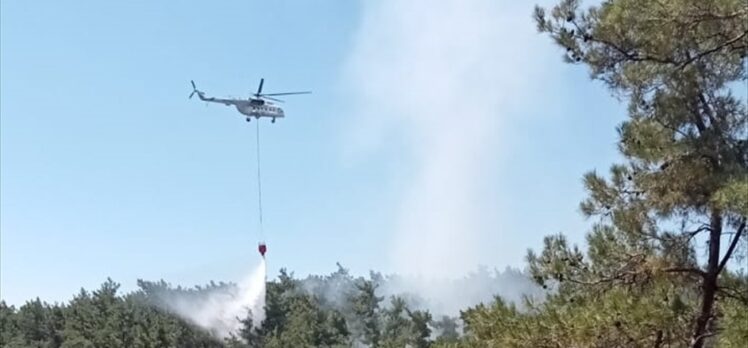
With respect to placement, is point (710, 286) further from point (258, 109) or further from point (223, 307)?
point (223, 307)

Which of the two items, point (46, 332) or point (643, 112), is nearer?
point (643, 112)

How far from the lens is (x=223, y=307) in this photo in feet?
129

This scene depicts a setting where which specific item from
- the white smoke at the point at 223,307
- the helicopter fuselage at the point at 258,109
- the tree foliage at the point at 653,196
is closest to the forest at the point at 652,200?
the tree foliage at the point at 653,196

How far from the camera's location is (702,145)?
535 centimetres

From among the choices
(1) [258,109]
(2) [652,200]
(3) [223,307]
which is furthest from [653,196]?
(3) [223,307]

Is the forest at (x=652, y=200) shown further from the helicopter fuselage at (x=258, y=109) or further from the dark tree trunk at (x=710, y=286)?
the helicopter fuselage at (x=258, y=109)

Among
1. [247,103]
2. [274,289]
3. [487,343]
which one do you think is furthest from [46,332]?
[487,343]

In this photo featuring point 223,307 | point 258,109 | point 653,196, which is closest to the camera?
point 653,196

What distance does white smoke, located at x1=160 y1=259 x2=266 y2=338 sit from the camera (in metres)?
34.9

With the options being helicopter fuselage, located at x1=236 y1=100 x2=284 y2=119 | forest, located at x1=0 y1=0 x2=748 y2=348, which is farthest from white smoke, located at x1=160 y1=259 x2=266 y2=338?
forest, located at x1=0 y1=0 x2=748 y2=348

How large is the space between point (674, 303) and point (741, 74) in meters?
1.41

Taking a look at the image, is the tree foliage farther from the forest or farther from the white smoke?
the white smoke

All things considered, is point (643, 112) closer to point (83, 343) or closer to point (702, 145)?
point (702, 145)

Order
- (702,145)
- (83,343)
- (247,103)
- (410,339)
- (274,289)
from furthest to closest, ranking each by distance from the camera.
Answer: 1. (274,289)
2. (83,343)
3. (410,339)
4. (247,103)
5. (702,145)
